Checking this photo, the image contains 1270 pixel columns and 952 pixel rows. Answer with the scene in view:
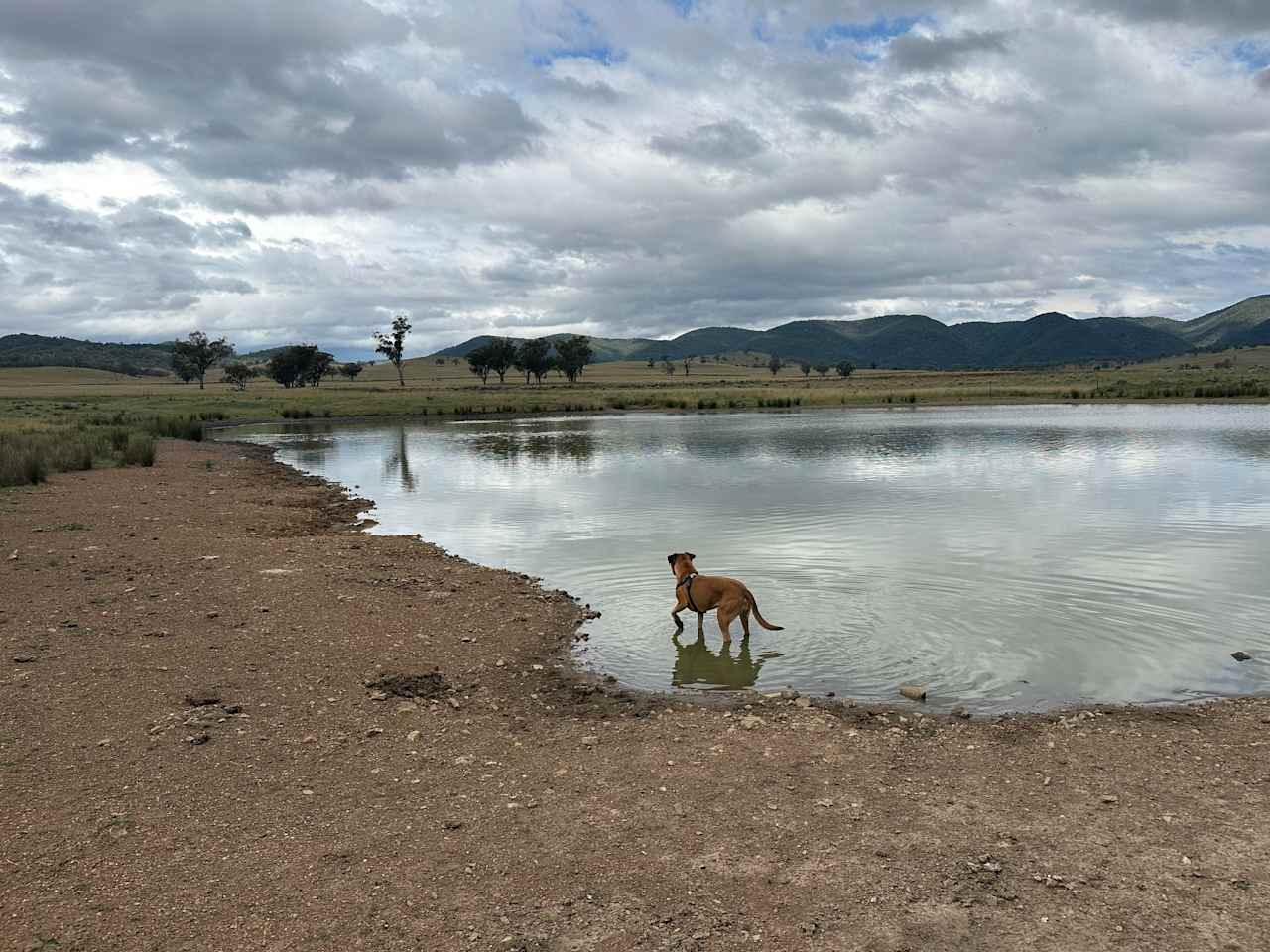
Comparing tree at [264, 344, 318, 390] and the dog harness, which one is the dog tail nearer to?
the dog harness

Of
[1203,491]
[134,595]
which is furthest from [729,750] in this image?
[1203,491]

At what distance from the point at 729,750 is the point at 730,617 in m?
3.33

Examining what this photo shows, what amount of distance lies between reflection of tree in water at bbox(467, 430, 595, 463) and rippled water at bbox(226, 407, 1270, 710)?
1.66 ft

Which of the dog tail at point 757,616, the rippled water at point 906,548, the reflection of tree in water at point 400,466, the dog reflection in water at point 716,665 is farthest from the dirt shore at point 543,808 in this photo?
the reflection of tree in water at point 400,466

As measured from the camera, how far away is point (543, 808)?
6.00m

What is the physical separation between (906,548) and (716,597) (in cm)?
716

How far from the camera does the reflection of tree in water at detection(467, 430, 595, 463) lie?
37.7 m

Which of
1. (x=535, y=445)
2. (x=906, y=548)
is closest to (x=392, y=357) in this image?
(x=535, y=445)

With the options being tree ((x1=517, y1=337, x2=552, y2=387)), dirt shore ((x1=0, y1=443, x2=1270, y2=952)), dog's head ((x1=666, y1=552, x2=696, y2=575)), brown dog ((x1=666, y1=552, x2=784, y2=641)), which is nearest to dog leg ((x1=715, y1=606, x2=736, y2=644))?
brown dog ((x1=666, y1=552, x2=784, y2=641))

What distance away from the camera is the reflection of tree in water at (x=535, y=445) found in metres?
37.7

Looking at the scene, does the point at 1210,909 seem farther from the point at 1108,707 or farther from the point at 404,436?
the point at 404,436

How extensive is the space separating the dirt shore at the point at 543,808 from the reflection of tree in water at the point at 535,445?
→ 88.5ft

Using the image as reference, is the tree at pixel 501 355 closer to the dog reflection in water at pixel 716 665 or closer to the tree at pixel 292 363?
the tree at pixel 292 363

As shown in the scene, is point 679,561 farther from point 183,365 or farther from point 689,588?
point 183,365
